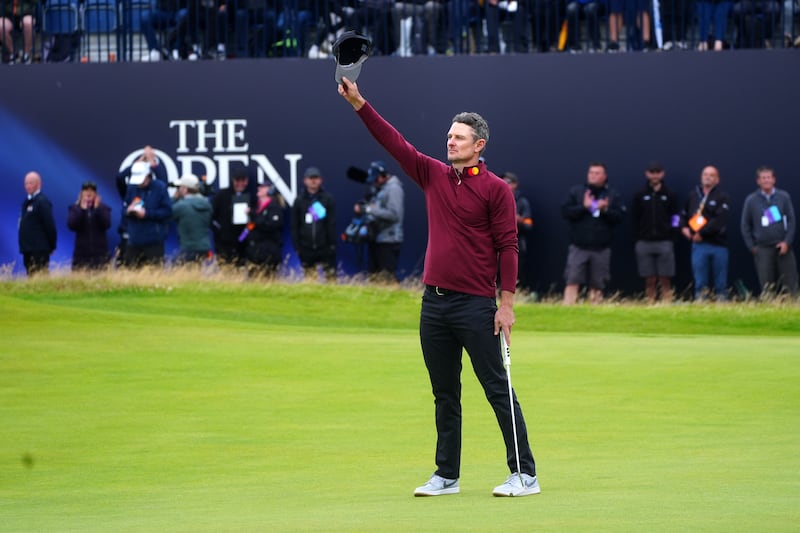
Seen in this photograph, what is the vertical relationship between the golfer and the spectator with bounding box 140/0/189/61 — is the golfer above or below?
below

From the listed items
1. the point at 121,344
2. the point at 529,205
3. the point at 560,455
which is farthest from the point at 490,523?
the point at 529,205

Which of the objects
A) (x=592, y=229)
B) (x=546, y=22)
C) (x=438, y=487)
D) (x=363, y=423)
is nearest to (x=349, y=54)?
(x=438, y=487)

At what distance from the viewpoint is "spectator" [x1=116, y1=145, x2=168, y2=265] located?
24864 millimetres

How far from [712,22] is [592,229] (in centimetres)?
440

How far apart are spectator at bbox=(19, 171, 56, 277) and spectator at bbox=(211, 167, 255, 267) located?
2621 millimetres

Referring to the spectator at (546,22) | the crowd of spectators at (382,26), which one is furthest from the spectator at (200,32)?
the spectator at (546,22)

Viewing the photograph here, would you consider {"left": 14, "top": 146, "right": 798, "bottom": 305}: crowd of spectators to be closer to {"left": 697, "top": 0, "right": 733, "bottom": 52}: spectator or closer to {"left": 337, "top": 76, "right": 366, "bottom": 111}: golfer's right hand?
{"left": 697, "top": 0, "right": 733, "bottom": 52}: spectator

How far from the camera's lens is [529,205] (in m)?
24.7

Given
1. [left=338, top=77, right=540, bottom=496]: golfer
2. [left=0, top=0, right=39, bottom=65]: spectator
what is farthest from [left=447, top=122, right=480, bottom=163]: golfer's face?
[left=0, top=0, right=39, bottom=65]: spectator

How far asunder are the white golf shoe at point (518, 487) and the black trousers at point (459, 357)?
0.05 metres

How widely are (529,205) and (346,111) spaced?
3.62 m

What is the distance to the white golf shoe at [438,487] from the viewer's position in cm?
808

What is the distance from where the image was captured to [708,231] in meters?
22.6

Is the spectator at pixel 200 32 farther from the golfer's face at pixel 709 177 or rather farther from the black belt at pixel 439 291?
the black belt at pixel 439 291
